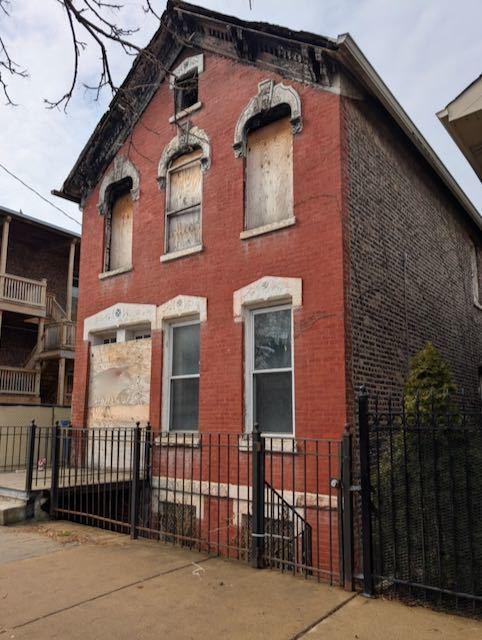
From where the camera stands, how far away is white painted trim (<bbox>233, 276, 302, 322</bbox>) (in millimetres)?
7984

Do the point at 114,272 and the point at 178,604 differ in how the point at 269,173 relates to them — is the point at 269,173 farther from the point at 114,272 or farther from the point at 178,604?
the point at 178,604

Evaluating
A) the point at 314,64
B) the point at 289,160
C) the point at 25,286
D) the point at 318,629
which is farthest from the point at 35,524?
the point at 25,286

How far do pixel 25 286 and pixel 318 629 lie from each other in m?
17.9

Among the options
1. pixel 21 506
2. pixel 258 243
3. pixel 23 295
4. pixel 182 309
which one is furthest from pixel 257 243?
pixel 23 295

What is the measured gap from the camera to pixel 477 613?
4633 millimetres

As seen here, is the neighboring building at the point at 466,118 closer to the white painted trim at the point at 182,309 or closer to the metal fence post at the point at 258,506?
the metal fence post at the point at 258,506

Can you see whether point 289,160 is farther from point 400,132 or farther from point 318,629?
point 318,629

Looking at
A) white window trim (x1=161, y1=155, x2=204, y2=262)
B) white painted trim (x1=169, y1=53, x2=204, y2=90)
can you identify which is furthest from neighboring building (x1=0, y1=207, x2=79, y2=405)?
white painted trim (x1=169, y1=53, x2=204, y2=90)

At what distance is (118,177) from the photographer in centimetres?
→ 1146

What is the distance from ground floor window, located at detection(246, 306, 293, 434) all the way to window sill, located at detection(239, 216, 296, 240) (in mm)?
1226

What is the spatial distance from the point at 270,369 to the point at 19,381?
13816mm

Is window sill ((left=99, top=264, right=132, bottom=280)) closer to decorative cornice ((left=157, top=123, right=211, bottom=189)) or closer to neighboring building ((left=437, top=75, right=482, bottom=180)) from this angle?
decorative cornice ((left=157, top=123, right=211, bottom=189))

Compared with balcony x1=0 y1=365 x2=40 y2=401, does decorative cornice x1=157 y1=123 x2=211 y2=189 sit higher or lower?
higher

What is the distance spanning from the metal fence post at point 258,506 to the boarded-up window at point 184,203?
15.6 ft
